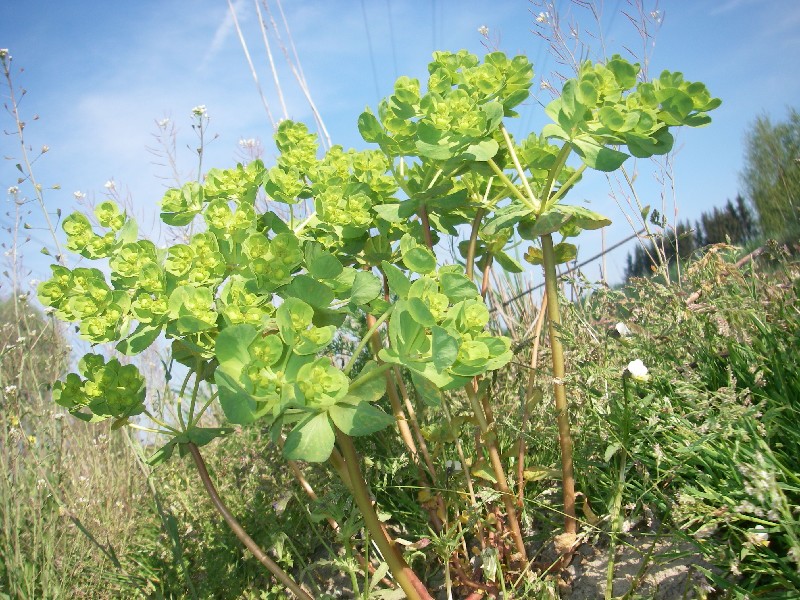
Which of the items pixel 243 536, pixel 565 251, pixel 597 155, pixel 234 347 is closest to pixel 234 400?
pixel 234 347

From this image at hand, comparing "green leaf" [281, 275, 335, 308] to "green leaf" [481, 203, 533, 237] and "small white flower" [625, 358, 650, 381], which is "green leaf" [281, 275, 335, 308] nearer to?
"green leaf" [481, 203, 533, 237]

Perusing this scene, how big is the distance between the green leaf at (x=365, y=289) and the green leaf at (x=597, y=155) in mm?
502

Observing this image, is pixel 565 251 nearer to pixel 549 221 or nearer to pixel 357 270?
pixel 549 221

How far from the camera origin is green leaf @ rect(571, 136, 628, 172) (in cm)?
136

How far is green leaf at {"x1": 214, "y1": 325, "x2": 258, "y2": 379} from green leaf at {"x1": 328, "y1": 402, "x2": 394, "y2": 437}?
193 mm

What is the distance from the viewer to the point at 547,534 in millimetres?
1849

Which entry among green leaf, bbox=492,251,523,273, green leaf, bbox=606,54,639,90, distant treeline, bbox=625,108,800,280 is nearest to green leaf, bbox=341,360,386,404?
green leaf, bbox=492,251,523,273

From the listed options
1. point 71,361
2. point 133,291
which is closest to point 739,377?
point 133,291

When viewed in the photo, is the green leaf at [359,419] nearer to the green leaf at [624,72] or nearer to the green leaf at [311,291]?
the green leaf at [311,291]

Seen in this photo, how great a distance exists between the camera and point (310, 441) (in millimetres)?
1193

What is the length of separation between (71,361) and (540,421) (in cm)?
282

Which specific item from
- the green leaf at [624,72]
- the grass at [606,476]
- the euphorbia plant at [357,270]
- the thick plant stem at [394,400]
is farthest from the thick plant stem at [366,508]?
the green leaf at [624,72]

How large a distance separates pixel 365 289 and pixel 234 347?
0.32 meters

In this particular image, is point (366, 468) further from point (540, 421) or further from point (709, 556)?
point (709, 556)
